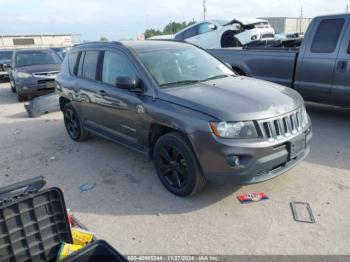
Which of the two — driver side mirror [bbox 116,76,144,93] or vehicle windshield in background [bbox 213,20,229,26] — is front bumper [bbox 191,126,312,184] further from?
vehicle windshield in background [bbox 213,20,229,26]

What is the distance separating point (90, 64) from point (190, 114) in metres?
2.53

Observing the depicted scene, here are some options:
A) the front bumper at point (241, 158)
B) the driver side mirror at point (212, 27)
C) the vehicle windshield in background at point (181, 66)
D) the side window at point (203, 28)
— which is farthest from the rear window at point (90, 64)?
the side window at point (203, 28)

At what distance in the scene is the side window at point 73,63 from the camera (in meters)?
5.73

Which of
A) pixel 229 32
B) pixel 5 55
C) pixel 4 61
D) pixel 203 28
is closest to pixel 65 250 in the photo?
pixel 229 32

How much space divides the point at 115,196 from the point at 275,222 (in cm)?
188

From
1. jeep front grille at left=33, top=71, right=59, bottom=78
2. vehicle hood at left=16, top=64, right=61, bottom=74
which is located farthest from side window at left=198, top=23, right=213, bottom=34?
jeep front grille at left=33, top=71, right=59, bottom=78

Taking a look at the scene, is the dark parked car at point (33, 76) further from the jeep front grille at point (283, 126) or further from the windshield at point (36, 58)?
the jeep front grille at point (283, 126)

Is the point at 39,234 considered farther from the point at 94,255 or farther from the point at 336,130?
the point at 336,130

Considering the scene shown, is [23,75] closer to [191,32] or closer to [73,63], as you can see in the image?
[73,63]

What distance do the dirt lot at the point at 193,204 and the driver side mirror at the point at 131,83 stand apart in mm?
1220

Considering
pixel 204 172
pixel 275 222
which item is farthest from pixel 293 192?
pixel 204 172

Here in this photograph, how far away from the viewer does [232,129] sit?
3.27m

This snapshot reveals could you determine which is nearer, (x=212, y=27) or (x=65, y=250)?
(x=65, y=250)

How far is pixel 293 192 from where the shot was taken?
3.83 meters
